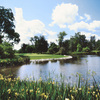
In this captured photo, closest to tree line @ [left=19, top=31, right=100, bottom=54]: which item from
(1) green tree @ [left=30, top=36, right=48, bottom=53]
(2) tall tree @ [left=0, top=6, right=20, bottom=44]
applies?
(1) green tree @ [left=30, top=36, right=48, bottom=53]

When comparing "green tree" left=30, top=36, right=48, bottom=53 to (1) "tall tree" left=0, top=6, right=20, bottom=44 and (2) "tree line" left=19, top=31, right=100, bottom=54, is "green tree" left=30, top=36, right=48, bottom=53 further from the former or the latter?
(1) "tall tree" left=0, top=6, right=20, bottom=44

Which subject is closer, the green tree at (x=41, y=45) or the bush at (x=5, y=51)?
the bush at (x=5, y=51)

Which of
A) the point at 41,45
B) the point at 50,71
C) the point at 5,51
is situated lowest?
the point at 50,71

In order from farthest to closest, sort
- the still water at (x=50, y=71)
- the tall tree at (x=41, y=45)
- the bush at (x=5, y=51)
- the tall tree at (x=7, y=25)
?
the tall tree at (x=41, y=45), the tall tree at (x=7, y=25), the bush at (x=5, y=51), the still water at (x=50, y=71)

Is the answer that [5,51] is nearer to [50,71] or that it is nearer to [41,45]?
[50,71]

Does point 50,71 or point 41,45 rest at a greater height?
point 41,45

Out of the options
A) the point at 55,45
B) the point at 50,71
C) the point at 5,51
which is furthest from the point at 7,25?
the point at 55,45

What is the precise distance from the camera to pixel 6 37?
3619 centimetres

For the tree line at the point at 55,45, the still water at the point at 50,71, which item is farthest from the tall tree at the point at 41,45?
the still water at the point at 50,71

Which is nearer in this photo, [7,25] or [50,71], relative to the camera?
[50,71]


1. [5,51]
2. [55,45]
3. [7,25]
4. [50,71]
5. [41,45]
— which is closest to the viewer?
[50,71]

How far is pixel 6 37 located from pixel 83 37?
76595mm

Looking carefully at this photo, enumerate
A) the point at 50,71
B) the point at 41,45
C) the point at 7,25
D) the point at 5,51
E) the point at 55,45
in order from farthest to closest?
the point at 55,45 → the point at 41,45 → the point at 7,25 → the point at 5,51 → the point at 50,71

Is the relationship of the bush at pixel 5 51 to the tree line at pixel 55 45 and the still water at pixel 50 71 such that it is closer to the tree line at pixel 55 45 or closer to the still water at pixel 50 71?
the still water at pixel 50 71
